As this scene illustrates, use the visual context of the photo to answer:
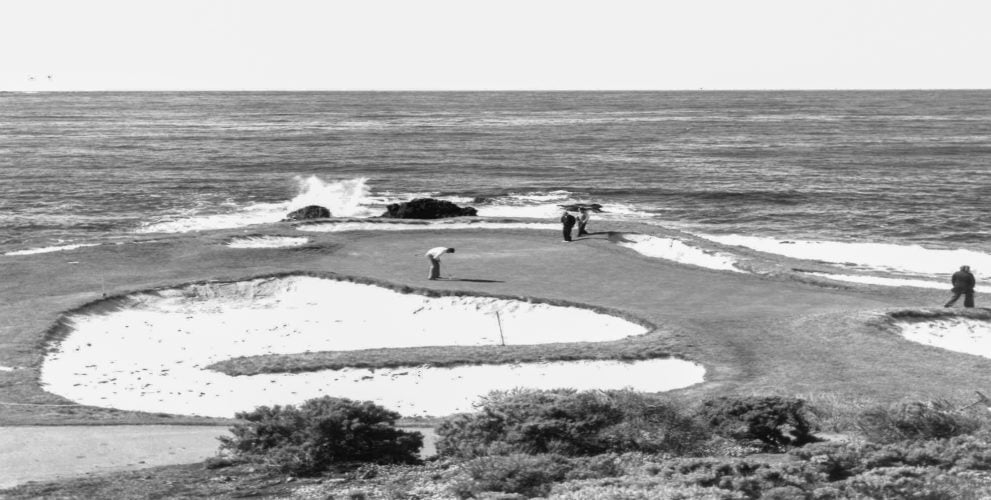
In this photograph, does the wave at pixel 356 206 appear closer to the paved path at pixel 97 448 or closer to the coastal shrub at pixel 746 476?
the paved path at pixel 97 448

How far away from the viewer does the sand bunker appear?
23766 mm

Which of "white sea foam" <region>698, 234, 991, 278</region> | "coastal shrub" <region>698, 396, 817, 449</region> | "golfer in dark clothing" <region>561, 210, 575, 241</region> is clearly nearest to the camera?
"coastal shrub" <region>698, 396, 817, 449</region>

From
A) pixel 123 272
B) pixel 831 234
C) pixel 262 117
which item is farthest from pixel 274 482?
pixel 262 117

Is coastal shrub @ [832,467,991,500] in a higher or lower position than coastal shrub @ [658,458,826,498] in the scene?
higher

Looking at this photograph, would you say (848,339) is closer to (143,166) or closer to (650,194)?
(650,194)

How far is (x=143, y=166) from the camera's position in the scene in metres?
87.7

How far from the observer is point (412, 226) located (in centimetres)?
4347

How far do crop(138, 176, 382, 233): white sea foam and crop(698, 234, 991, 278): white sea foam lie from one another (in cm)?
2144

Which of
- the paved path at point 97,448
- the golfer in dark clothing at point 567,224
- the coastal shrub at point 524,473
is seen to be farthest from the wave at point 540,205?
the coastal shrub at point 524,473

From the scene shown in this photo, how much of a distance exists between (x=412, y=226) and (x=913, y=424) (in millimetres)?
28420

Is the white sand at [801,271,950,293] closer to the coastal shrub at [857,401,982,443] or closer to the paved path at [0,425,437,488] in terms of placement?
the coastal shrub at [857,401,982,443]

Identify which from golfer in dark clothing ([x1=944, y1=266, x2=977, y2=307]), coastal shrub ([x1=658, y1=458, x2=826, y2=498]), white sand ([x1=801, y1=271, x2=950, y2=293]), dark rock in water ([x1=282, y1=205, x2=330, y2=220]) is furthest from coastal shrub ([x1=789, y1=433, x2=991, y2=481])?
dark rock in water ([x1=282, y1=205, x2=330, y2=220])

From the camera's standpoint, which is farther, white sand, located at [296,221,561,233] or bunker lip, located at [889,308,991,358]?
white sand, located at [296,221,561,233]

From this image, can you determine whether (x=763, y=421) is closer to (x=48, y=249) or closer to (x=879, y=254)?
(x=48, y=249)
